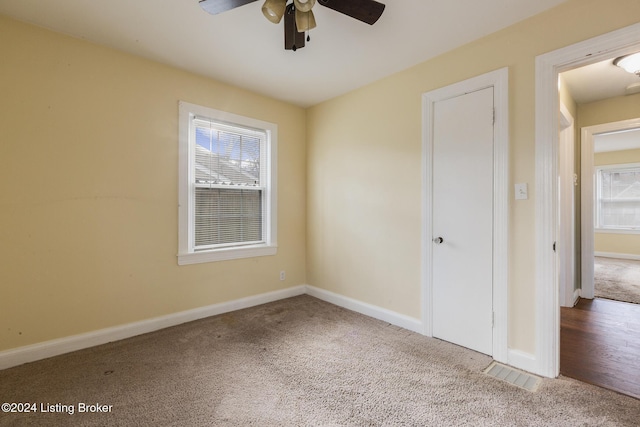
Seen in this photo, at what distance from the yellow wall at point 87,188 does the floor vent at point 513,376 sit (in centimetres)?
267

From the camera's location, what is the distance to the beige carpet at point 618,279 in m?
3.92

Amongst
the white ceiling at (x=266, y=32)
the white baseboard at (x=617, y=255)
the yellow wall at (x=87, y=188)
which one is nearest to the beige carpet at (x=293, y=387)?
the yellow wall at (x=87, y=188)

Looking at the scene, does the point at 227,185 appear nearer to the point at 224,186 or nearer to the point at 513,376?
the point at 224,186

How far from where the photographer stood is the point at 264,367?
7.15 feet

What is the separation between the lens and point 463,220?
2473 mm

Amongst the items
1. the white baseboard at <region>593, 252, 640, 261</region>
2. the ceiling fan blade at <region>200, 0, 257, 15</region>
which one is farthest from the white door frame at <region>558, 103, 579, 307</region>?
the white baseboard at <region>593, 252, 640, 261</region>

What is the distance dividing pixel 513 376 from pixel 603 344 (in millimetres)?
1221

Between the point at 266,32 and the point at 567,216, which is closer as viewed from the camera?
the point at 266,32

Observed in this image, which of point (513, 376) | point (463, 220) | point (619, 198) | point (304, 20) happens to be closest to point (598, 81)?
point (463, 220)

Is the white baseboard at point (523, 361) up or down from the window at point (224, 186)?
down

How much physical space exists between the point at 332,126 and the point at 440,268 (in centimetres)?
214

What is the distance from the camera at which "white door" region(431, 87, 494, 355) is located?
2.34m

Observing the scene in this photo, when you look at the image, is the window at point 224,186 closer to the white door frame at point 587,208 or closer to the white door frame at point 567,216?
the white door frame at point 567,216

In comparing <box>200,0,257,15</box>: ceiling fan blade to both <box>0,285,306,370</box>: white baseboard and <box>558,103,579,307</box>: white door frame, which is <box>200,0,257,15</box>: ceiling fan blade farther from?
<box>558,103,579,307</box>: white door frame
